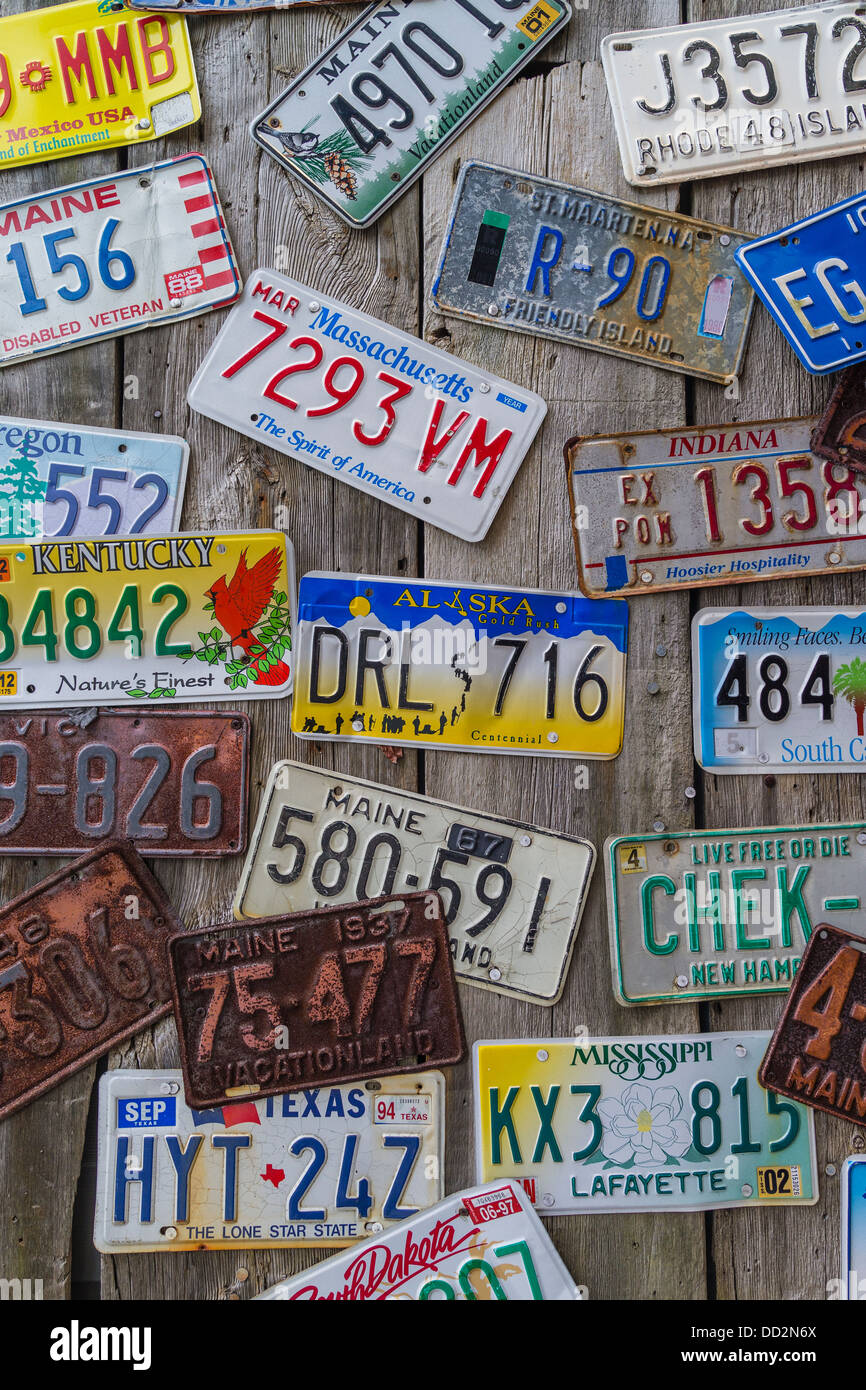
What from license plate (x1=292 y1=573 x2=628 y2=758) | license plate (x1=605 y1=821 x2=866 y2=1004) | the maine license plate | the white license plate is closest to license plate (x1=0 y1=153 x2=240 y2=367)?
license plate (x1=292 y1=573 x2=628 y2=758)

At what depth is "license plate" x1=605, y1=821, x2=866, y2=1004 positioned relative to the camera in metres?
1.56

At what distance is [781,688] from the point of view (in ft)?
5.10

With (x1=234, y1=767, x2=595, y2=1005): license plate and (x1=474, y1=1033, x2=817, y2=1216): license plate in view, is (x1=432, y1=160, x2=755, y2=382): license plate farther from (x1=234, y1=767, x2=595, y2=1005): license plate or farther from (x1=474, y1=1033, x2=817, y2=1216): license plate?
(x1=474, y1=1033, x2=817, y2=1216): license plate

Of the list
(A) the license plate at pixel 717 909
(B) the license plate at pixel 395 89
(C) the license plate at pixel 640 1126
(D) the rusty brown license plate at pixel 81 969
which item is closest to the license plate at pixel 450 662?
(A) the license plate at pixel 717 909

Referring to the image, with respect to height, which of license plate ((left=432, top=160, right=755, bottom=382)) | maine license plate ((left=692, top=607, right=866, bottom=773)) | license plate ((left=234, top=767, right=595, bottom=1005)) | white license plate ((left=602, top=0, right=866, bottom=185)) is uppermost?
white license plate ((left=602, top=0, right=866, bottom=185))

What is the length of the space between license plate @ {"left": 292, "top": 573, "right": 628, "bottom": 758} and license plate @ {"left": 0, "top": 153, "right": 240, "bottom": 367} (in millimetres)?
503

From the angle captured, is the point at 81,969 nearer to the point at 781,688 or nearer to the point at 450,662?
the point at 450,662

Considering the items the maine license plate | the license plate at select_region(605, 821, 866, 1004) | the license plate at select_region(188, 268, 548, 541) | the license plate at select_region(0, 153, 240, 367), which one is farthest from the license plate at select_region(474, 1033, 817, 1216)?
the license plate at select_region(0, 153, 240, 367)

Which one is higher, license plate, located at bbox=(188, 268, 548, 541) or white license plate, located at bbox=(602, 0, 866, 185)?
A: white license plate, located at bbox=(602, 0, 866, 185)

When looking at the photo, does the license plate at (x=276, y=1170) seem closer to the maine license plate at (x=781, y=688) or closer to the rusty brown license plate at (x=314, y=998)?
the rusty brown license plate at (x=314, y=998)

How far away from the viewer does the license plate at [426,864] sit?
1556 millimetres

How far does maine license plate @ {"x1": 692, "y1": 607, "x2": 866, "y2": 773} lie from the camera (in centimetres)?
156

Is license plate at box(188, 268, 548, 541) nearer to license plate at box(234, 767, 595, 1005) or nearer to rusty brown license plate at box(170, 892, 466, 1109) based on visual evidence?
license plate at box(234, 767, 595, 1005)
